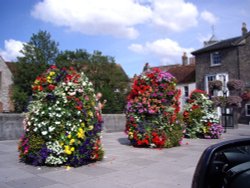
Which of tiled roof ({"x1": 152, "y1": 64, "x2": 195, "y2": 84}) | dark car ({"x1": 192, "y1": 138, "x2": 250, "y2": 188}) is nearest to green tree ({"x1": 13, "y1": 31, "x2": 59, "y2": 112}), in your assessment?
tiled roof ({"x1": 152, "y1": 64, "x2": 195, "y2": 84})

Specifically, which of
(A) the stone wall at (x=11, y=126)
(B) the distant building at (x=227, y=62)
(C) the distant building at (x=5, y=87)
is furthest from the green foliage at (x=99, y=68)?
(A) the stone wall at (x=11, y=126)

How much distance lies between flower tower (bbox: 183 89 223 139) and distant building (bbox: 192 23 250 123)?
42.5 ft

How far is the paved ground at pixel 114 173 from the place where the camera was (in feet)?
17.4

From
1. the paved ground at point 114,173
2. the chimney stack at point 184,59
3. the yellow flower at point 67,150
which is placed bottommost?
the paved ground at point 114,173

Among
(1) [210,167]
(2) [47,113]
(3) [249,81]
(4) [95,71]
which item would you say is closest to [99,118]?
(2) [47,113]

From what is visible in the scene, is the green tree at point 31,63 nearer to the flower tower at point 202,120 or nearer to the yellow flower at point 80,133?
the flower tower at point 202,120

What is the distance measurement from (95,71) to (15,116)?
92.1 feet

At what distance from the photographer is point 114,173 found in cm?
616

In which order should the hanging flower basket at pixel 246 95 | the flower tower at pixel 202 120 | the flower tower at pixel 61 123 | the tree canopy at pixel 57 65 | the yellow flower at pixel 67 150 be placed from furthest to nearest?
the tree canopy at pixel 57 65, the hanging flower basket at pixel 246 95, the flower tower at pixel 202 120, the flower tower at pixel 61 123, the yellow flower at pixel 67 150

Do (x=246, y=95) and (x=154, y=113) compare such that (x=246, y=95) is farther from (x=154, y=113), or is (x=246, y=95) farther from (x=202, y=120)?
(x=154, y=113)

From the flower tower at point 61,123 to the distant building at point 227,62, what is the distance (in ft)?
68.5

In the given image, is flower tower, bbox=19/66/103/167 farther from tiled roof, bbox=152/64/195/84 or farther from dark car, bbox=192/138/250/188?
tiled roof, bbox=152/64/195/84

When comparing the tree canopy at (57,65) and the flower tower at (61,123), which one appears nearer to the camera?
the flower tower at (61,123)

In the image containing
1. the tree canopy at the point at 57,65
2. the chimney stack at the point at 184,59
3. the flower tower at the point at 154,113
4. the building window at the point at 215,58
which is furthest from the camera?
the chimney stack at the point at 184,59
